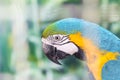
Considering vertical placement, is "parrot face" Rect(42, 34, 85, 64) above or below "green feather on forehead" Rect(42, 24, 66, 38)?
below

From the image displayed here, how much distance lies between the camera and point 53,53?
1271 millimetres

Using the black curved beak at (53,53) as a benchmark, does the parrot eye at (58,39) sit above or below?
above

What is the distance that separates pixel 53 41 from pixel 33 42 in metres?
0.09

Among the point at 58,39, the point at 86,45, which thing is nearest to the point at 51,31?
the point at 58,39

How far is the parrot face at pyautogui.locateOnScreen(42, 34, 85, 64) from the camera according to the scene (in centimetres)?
125

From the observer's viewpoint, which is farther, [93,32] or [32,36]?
[32,36]

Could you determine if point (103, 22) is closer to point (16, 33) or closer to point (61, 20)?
point (61, 20)

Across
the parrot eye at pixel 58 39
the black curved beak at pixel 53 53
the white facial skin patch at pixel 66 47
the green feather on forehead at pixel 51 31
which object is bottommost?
the black curved beak at pixel 53 53

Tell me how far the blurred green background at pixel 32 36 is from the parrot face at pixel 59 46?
3 centimetres

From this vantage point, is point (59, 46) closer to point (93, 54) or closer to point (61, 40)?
point (61, 40)

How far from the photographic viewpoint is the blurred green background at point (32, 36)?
49.5 inches

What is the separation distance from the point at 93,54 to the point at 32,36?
256 mm

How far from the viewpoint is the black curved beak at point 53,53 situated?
1.27m

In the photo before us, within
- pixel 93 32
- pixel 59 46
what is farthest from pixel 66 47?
pixel 93 32
